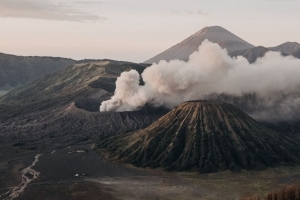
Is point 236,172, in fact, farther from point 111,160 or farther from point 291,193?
point 291,193

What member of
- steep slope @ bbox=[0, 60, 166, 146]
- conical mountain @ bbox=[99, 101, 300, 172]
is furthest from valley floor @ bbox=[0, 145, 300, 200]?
steep slope @ bbox=[0, 60, 166, 146]

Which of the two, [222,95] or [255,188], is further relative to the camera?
[222,95]

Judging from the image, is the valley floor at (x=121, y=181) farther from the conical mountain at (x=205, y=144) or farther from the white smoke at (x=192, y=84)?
the white smoke at (x=192, y=84)

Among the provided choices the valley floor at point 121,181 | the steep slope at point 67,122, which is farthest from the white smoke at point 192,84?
the valley floor at point 121,181

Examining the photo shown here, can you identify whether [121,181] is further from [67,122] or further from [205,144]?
[67,122]

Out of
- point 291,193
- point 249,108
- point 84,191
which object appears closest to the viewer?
point 291,193

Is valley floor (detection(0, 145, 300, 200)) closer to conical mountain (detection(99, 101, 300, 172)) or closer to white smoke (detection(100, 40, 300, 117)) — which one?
conical mountain (detection(99, 101, 300, 172))

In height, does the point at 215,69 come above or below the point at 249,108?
above

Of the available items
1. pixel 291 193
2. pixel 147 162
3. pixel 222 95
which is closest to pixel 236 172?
pixel 147 162
